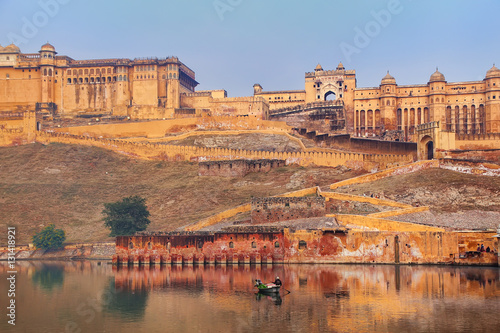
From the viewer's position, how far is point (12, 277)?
38.5 m

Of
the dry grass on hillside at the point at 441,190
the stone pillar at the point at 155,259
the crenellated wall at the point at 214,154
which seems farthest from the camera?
the crenellated wall at the point at 214,154

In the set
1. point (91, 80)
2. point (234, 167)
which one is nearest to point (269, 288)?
point (234, 167)

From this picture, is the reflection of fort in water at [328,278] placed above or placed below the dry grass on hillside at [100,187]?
below

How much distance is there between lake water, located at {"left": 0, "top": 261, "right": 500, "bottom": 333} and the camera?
79.3ft

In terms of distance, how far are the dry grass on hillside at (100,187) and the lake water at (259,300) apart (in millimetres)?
14814

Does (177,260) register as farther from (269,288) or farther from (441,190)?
(441,190)

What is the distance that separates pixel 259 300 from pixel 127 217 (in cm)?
2362

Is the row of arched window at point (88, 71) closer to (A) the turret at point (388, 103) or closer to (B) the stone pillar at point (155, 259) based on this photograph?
(A) the turret at point (388, 103)

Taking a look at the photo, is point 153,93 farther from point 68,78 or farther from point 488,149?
point 488,149

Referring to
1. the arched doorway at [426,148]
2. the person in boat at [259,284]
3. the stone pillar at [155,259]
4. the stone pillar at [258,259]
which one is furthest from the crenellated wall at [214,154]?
the person in boat at [259,284]

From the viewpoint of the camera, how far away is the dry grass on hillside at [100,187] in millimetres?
54844

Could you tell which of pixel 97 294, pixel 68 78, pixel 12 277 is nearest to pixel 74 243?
pixel 12 277

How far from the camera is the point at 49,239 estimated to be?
5019 centimetres

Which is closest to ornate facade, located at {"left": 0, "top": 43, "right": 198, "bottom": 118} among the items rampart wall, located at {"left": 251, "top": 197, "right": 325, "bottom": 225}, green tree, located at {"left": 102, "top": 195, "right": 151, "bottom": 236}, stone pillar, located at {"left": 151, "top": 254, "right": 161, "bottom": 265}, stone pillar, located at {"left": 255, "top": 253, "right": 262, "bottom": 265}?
green tree, located at {"left": 102, "top": 195, "right": 151, "bottom": 236}
